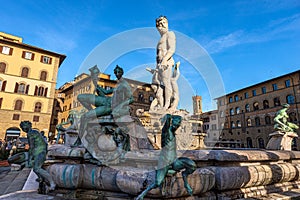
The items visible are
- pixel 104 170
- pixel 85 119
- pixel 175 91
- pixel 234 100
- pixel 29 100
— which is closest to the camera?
pixel 104 170

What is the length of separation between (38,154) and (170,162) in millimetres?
1982

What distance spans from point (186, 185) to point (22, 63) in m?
37.0

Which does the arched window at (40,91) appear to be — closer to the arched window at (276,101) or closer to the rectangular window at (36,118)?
the rectangular window at (36,118)

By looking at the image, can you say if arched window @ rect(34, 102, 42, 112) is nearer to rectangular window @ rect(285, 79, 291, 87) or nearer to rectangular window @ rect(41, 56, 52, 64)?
rectangular window @ rect(41, 56, 52, 64)

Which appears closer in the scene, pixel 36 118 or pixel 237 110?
pixel 36 118

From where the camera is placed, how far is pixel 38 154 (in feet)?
9.09

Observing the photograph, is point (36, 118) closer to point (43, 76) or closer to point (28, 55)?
point (43, 76)

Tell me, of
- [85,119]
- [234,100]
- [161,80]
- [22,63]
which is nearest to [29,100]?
[22,63]

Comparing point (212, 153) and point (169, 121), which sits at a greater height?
point (169, 121)

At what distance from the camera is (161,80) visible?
8.41m

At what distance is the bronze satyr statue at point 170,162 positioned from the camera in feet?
7.11

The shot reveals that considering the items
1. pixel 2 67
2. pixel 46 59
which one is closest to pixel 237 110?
pixel 46 59

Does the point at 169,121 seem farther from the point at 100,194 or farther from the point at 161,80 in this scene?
the point at 161,80

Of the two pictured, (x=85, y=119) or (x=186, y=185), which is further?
(x=85, y=119)
